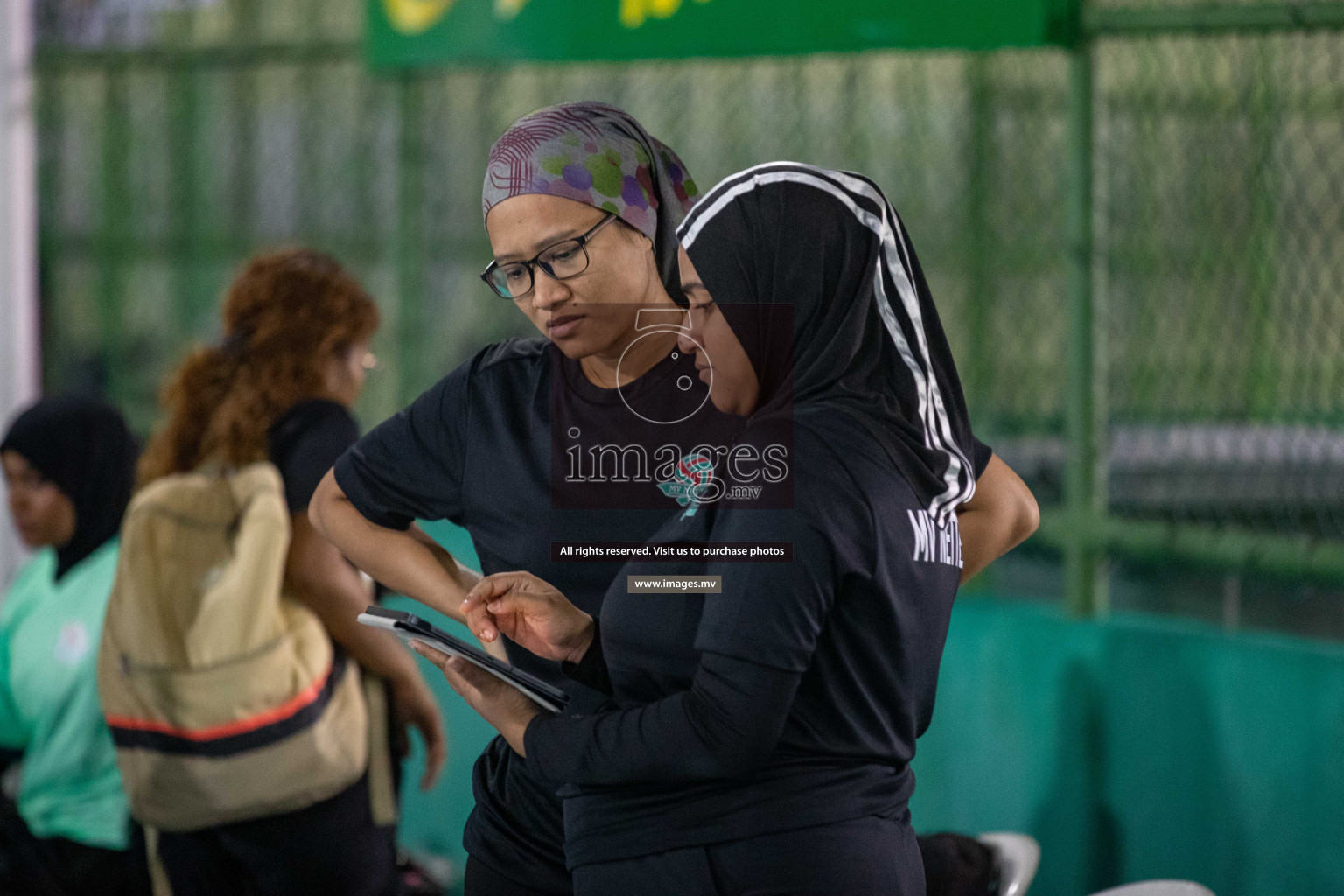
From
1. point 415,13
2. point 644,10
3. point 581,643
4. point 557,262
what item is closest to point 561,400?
point 557,262

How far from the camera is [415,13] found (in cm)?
248

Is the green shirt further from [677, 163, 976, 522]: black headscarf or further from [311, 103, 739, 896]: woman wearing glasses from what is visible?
[677, 163, 976, 522]: black headscarf

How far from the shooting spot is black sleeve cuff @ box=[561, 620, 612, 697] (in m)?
1.21

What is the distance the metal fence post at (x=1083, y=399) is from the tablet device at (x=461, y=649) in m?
1.33

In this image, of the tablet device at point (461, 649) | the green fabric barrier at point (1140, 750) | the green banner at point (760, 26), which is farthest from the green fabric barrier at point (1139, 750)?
the tablet device at point (461, 649)

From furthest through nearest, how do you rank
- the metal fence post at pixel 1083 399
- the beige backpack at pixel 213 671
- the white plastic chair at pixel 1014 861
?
the metal fence post at pixel 1083 399
the beige backpack at pixel 213 671
the white plastic chair at pixel 1014 861

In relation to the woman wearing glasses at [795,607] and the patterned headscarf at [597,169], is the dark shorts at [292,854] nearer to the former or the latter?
the woman wearing glasses at [795,607]

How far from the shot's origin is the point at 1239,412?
86.4 inches

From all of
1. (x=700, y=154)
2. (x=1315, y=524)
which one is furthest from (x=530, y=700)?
(x=700, y=154)

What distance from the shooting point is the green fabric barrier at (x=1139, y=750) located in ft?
6.15

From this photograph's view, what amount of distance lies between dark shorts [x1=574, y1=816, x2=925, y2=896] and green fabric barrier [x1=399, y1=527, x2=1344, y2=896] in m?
1.02

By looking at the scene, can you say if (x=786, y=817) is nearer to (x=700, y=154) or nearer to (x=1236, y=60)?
(x=1236, y=60)

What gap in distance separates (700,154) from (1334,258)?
1291 millimetres

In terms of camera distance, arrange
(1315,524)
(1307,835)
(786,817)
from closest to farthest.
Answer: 1. (786,817)
2. (1307,835)
3. (1315,524)
